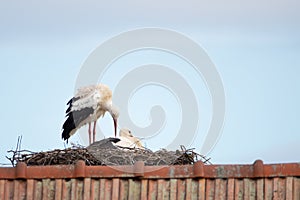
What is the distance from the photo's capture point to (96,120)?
58.4ft

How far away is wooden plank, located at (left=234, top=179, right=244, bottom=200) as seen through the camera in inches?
411

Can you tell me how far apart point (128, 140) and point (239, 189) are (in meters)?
3.80

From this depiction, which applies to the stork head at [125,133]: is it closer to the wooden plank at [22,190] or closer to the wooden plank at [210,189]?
the wooden plank at [22,190]

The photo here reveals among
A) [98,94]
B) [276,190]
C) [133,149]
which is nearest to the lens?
[276,190]

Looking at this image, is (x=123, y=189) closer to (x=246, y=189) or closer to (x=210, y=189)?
(x=210, y=189)

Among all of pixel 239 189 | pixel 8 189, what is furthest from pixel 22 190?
pixel 239 189

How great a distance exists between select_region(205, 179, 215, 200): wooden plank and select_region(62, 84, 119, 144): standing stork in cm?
625

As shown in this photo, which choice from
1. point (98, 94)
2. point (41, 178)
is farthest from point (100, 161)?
point (98, 94)

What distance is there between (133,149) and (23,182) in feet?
7.48

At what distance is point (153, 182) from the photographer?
10695 millimetres

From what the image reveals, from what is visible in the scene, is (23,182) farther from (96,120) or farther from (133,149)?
(96,120)

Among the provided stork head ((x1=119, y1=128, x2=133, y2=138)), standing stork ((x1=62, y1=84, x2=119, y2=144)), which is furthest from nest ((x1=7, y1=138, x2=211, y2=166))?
standing stork ((x1=62, y1=84, x2=119, y2=144))

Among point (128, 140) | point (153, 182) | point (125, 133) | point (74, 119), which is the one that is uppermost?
point (74, 119)

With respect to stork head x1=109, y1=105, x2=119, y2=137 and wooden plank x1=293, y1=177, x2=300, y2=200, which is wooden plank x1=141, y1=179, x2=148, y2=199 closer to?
wooden plank x1=293, y1=177, x2=300, y2=200
